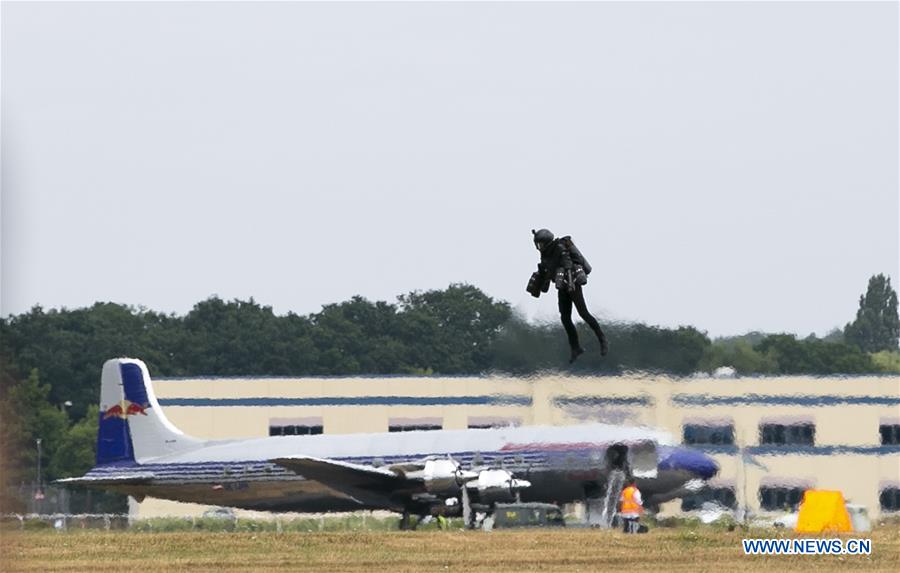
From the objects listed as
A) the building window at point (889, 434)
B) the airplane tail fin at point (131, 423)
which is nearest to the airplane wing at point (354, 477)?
the airplane tail fin at point (131, 423)

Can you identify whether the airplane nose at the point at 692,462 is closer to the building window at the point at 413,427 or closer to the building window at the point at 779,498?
the building window at the point at 779,498

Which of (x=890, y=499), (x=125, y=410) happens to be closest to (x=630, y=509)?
(x=890, y=499)

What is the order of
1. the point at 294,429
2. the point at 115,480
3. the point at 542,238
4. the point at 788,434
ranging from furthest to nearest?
the point at 294,429
the point at 115,480
the point at 788,434
the point at 542,238

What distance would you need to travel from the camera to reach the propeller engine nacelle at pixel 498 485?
5534cm

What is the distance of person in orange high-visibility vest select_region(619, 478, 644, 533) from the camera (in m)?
46.6

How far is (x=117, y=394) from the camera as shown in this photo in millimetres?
67312

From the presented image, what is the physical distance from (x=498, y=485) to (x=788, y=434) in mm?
10004

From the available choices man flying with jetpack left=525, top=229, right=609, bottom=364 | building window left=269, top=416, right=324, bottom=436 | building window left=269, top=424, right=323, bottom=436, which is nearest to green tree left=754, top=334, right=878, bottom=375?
building window left=269, top=416, right=324, bottom=436

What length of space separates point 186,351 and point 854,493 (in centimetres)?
5630

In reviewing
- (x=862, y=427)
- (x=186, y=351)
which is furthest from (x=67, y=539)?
(x=186, y=351)

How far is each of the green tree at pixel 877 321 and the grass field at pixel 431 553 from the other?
29.2 meters

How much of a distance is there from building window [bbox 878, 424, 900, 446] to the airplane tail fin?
22.9 metres

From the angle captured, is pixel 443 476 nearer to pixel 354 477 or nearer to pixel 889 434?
pixel 354 477

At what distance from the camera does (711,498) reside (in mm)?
52312
